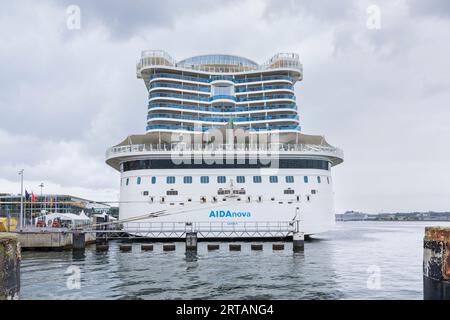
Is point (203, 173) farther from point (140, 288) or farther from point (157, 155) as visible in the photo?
A: point (140, 288)

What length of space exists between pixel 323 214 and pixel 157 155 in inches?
605

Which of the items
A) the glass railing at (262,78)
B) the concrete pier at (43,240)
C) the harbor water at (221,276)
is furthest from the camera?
the glass railing at (262,78)

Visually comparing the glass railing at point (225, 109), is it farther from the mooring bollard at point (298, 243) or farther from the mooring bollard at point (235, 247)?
the mooring bollard at point (235, 247)

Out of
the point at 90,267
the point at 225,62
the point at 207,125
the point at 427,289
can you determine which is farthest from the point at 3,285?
the point at 225,62

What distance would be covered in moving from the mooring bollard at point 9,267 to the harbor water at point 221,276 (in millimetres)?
8643

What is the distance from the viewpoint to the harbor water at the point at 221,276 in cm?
1567

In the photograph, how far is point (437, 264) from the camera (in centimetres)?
755

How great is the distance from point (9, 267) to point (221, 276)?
44.3 ft

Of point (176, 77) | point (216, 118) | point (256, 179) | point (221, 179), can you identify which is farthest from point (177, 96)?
point (256, 179)

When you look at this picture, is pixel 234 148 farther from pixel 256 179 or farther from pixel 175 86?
pixel 175 86

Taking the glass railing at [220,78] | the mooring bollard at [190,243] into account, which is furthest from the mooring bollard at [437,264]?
the glass railing at [220,78]

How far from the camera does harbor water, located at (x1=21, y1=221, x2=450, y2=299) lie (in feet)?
51.4

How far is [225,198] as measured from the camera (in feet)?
115

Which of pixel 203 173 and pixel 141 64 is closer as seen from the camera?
pixel 203 173
